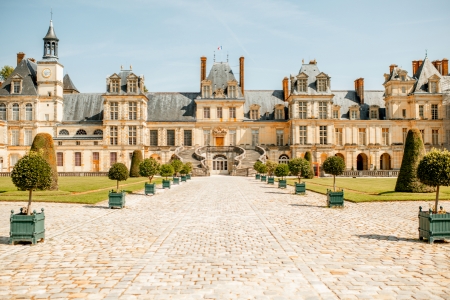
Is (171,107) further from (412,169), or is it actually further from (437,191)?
(437,191)

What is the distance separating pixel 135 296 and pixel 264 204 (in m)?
12.5

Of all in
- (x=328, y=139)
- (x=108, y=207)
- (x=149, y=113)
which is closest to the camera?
(x=108, y=207)

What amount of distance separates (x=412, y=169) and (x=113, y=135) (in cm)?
3896

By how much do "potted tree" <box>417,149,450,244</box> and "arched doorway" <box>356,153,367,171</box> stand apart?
4537 cm

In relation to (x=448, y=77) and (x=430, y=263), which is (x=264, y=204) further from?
(x=448, y=77)

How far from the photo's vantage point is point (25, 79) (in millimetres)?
54531

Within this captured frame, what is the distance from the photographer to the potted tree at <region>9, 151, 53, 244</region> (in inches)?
383

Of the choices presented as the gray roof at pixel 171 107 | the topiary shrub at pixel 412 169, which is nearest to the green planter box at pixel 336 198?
the topiary shrub at pixel 412 169

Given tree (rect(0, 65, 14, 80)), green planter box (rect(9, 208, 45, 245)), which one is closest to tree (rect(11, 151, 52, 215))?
green planter box (rect(9, 208, 45, 245))

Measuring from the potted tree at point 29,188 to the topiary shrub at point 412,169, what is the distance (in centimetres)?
1758

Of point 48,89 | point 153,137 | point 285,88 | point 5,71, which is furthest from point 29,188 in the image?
point 5,71

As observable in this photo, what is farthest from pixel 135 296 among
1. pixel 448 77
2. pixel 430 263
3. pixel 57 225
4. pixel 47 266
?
pixel 448 77

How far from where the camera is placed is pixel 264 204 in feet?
60.0

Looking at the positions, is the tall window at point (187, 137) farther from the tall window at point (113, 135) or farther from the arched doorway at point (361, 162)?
the arched doorway at point (361, 162)
